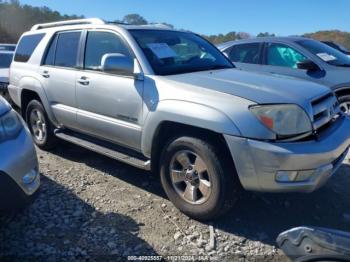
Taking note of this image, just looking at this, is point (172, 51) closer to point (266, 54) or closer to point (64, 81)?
point (64, 81)

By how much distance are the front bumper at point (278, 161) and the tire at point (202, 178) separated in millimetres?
156

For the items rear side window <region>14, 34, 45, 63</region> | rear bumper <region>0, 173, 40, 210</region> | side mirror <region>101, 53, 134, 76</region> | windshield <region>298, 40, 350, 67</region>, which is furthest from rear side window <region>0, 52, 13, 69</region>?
rear bumper <region>0, 173, 40, 210</region>

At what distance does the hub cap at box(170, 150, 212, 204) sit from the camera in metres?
3.54

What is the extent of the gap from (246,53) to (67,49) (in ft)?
11.6

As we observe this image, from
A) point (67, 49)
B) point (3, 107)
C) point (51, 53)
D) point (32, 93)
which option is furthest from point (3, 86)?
point (3, 107)

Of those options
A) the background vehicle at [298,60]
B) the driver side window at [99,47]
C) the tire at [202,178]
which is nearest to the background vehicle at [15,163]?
the tire at [202,178]

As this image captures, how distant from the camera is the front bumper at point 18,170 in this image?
9.49 feet

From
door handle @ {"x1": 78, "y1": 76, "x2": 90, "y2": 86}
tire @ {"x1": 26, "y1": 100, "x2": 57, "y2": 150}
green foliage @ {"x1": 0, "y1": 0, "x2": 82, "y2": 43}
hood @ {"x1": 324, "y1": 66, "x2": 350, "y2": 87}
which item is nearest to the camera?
door handle @ {"x1": 78, "y1": 76, "x2": 90, "y2": 86}

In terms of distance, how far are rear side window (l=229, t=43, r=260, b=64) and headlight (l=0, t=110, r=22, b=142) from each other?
4.84 meters

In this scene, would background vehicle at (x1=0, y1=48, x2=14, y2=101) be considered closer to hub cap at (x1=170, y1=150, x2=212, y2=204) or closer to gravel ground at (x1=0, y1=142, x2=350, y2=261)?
gravel ground at (x1=0, y1=142, x2=350, y2=261)

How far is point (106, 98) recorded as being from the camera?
426 cm

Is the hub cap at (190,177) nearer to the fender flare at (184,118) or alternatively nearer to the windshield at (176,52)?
the fender flare at (184,118)

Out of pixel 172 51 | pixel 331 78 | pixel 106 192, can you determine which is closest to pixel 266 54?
pixel 331 78

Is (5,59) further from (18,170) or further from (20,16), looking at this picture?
(20,16)
